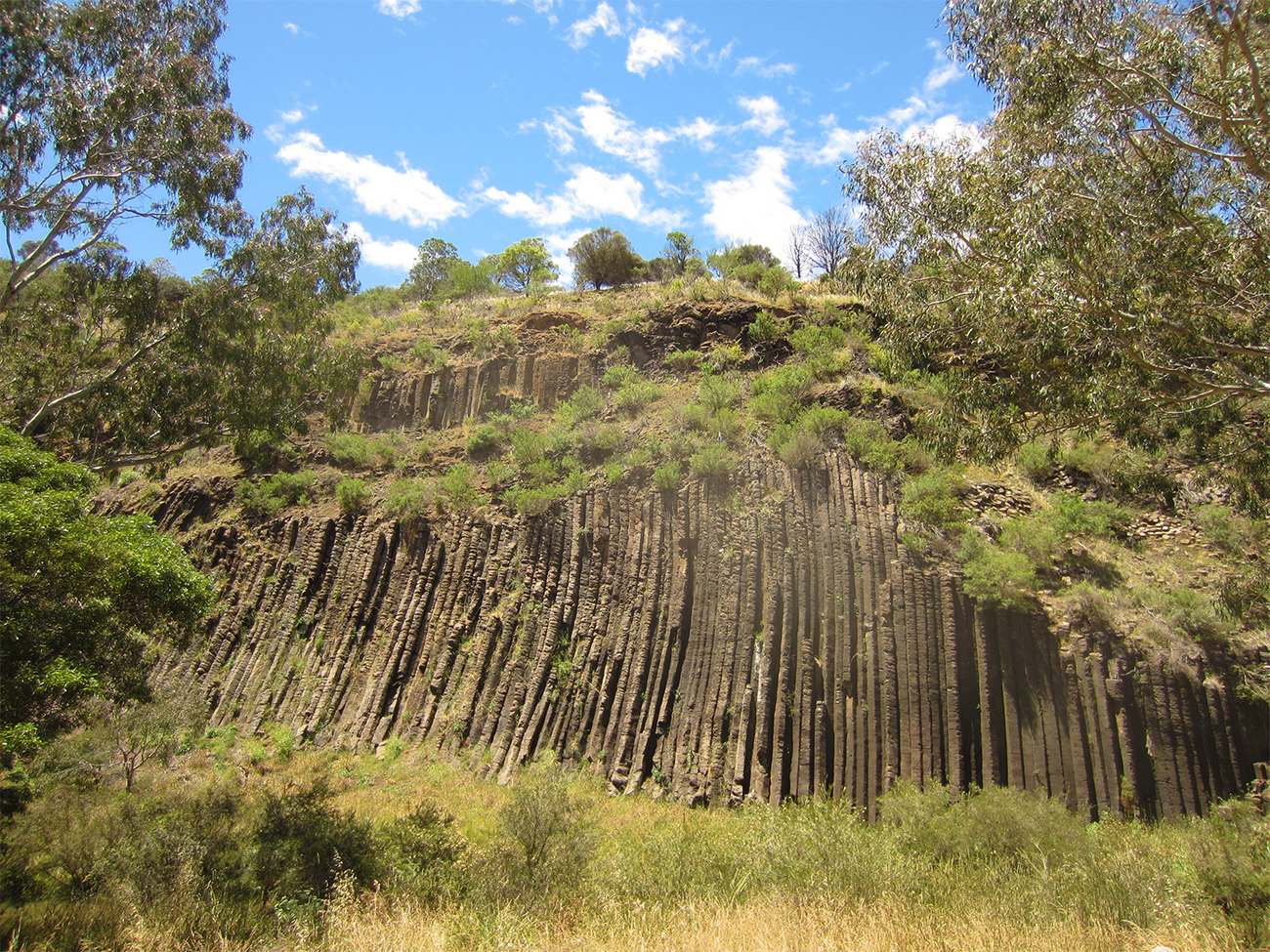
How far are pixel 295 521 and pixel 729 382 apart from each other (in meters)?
13.8

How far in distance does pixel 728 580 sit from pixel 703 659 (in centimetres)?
177

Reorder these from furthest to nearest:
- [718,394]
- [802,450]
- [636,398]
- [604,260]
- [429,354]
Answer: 1. [604,260]
2. [429,354]
3. [636,398]
4. [718,394]
5. [802,450]

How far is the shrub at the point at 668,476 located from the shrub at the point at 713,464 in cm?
42

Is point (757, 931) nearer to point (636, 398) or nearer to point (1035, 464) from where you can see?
point (1035, 464)

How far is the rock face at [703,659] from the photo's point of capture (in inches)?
443

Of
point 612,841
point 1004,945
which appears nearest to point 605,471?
point 612,841

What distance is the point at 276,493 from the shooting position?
2234 cm

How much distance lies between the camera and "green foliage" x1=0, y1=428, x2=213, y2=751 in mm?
7289

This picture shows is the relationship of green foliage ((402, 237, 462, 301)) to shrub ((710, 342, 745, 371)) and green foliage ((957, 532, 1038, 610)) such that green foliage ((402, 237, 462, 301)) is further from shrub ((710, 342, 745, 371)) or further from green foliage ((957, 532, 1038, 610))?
green foliage ((957, 532, 1038, 610))

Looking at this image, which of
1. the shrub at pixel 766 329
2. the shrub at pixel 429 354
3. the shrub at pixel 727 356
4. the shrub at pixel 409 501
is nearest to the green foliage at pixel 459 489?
the shrub at pixel 409 501

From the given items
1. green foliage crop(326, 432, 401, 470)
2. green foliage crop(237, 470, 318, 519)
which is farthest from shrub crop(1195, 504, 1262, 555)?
green foliage crop(237, 470, 318, 519)

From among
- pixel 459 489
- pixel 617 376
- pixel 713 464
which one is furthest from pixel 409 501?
pixel 713 464

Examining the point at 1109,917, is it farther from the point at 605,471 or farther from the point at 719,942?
the point at 605,471

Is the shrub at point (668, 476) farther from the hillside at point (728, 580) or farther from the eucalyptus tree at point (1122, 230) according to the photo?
the eucalyptus tree at point (1122, 230)
